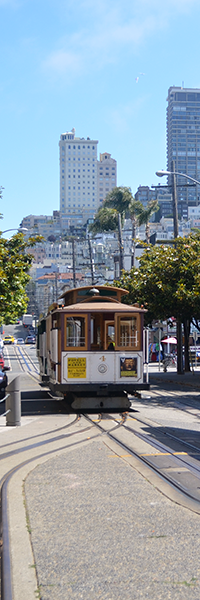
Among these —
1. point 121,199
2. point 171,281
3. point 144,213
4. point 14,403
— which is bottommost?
point 14,403

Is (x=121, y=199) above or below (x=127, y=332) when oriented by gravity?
above

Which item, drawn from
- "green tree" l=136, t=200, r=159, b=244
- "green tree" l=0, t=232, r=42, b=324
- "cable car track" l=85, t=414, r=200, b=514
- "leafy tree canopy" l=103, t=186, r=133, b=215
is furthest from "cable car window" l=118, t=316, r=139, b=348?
"leafy tree canopy" l=103, t=186, r=133, b=215

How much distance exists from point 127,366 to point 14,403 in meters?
3.49

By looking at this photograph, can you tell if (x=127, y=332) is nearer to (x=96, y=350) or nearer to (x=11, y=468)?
(x=96, y=350)

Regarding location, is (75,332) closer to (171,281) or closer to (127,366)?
(127,366)

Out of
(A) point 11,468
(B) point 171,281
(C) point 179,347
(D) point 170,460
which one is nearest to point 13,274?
(B) point 171,281

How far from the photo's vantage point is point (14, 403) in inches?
542

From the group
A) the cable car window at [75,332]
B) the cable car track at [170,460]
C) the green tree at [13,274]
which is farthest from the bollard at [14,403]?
the green tree at [13,274]

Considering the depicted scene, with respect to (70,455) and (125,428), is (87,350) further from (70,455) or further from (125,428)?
(70,455)

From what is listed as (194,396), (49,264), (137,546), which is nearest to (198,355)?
(194,396)

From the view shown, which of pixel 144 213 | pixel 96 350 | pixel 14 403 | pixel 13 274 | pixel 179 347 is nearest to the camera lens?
pixel 14 403

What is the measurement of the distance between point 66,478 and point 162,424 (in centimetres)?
622

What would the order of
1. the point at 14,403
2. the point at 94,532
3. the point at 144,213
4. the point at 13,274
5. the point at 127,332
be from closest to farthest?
the point at 94,532 → the point at 14,403 → the point at 127,332 → the point at 13,274 → the point at 144,213

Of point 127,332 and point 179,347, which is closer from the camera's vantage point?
point 127,332
